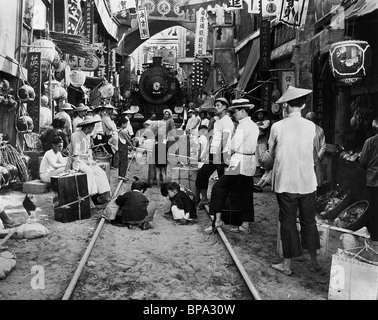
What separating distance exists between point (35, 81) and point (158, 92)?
1622 centimetres

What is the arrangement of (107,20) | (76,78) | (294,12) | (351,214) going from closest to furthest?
(351,214) < (294,12) < (76,78) < (107,20)

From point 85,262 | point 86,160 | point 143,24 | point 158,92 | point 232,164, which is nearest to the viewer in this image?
point 85,262

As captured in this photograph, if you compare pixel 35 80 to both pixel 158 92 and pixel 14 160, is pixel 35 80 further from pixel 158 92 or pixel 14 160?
pixel 158 92

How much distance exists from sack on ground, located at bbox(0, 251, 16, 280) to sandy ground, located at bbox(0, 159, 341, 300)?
0.08 meters

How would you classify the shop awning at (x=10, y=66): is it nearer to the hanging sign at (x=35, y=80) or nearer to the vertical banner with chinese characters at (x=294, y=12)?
the hanging sign at (x=35, y=80)

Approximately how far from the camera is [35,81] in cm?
1220

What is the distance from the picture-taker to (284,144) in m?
5.48

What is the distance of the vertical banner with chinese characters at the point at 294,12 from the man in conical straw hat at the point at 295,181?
6.15m

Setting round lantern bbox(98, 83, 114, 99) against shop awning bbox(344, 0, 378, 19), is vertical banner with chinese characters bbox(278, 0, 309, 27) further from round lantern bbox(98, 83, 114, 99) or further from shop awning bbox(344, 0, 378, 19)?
round lantern bbox(98, 83, 114, 99)

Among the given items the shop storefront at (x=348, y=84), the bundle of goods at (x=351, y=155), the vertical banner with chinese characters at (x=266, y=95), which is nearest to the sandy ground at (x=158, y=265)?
the bundle of goods at (x=351, y=155)

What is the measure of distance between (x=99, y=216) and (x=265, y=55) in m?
8.18

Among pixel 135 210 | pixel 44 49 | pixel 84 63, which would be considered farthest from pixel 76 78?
pixel 135 210

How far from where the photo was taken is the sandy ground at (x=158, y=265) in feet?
16.1
